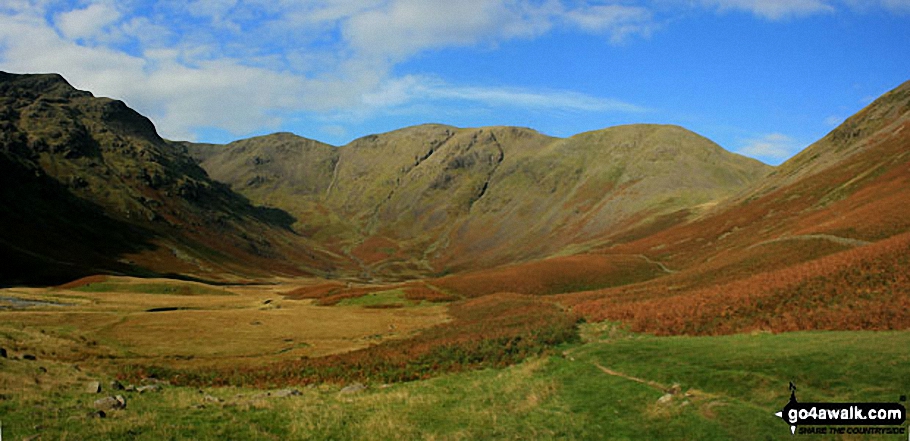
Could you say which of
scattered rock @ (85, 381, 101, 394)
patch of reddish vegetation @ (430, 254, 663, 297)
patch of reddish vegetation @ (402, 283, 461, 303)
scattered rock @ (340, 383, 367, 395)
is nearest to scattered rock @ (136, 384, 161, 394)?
scattered rock @ (85, 381, 101, 394)

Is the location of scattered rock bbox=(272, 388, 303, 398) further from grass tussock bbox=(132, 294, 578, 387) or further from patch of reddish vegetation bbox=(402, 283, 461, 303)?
patch of reddish vegetation bbox=(402, 283, 461, 303)

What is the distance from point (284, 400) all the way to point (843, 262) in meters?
33.3

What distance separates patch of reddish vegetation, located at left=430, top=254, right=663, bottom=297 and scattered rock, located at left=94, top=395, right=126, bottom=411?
2337 inches

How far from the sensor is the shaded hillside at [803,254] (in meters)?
27.9

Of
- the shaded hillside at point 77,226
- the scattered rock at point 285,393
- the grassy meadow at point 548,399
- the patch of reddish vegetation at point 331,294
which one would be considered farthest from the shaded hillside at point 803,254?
the shaded hillside at point 77,226

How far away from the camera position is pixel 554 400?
64.5 ft

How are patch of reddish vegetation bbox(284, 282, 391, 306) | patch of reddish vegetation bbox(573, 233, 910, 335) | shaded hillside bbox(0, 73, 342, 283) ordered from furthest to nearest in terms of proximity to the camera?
1. shaded hillside bbox(0, 73, 342, 283)
2. patch of reddish vegetation bbox(284, 282, 391, 306)
3. patch of reddish vegetation bbox(573, 233, 910, 335)

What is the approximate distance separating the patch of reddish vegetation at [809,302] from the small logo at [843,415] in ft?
38.5

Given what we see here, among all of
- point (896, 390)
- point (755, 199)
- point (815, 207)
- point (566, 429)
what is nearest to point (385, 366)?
point (566, 429)

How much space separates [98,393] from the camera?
22.4m

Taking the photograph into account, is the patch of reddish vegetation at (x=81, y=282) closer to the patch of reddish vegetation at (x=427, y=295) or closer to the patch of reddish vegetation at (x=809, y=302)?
the patch of reddish vegetation at (x=427, y=295)

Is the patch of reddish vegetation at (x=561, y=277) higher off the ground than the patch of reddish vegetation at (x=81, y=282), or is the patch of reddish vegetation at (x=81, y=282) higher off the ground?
the patch of reddish vegetation at (x=561, y=277)

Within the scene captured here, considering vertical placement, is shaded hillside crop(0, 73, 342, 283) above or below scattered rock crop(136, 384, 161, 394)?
above

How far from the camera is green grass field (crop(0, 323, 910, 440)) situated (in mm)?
15539
